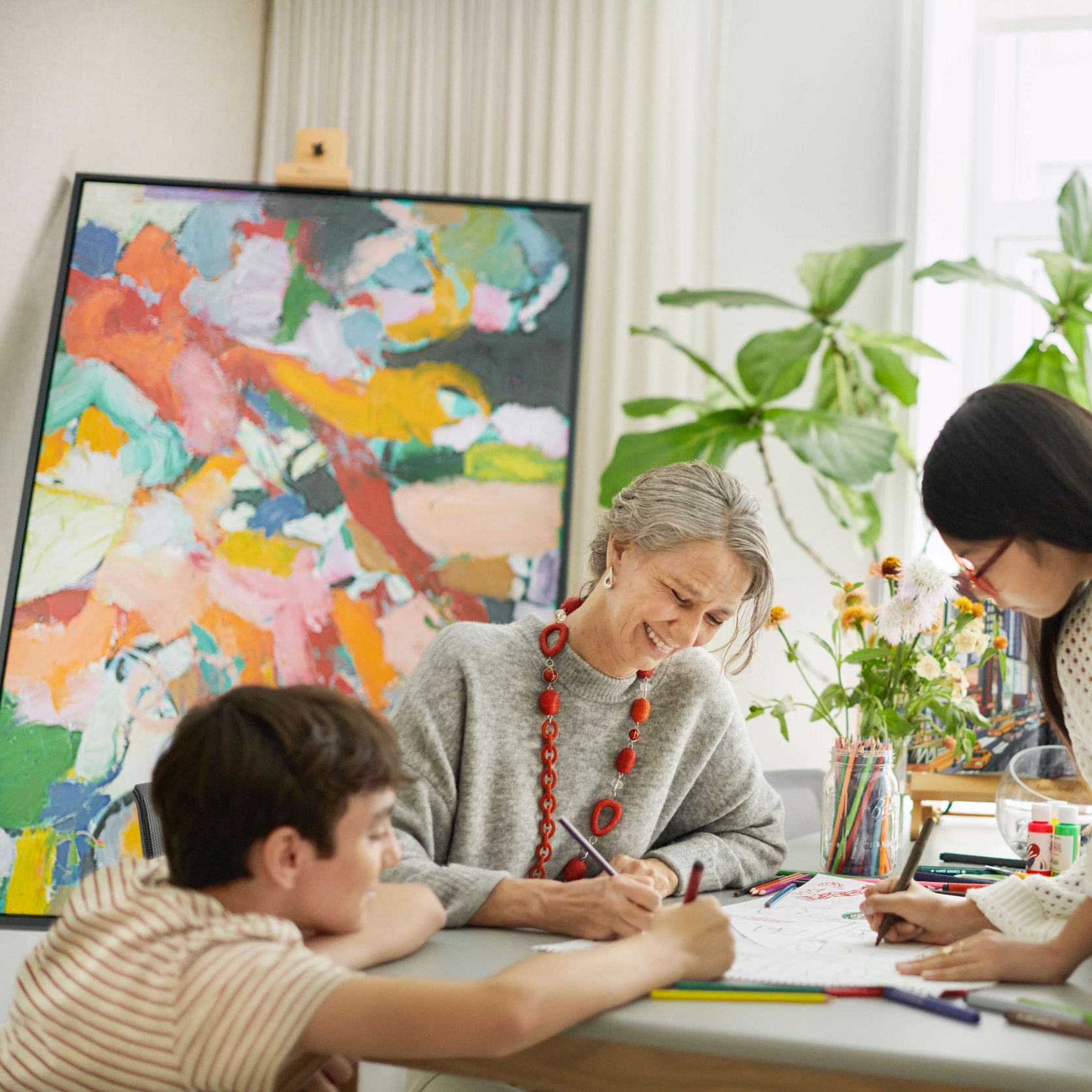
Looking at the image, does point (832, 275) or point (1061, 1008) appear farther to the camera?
point (832, 275)

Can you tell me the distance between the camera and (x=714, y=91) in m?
3.13

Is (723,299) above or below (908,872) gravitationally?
above

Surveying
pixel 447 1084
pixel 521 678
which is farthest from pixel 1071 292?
pixel 447 1084

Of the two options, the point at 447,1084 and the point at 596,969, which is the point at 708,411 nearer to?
the point at 447,1084

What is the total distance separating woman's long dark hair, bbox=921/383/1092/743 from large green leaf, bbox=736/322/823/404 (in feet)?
4.74

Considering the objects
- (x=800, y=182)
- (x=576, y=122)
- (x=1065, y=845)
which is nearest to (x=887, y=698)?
(x=1065, y=845)

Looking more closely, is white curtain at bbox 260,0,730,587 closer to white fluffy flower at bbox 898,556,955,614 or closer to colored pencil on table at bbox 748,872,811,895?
white fluffy flower at bbox 898,556,955,614

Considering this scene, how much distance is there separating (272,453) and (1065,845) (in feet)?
5.85

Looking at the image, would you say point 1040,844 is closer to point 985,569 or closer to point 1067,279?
point 985,569

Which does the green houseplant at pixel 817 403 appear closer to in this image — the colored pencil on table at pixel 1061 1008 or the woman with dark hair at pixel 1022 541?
the woman with dark hair at pixel 1022 541


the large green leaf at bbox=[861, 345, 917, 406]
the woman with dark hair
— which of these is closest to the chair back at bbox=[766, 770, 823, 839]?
the woman with dark hair

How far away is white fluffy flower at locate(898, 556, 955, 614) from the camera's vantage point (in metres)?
1.67

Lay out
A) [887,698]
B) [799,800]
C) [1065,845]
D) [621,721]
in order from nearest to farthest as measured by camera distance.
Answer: [621,721]
[1065,845]
[887,698]
[799,800]

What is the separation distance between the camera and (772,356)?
8.63ft
